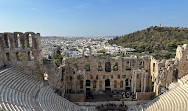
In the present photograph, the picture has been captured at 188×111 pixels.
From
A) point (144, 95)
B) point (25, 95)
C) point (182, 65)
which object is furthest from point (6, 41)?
point (182, 65)

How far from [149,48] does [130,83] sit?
45.3 meters

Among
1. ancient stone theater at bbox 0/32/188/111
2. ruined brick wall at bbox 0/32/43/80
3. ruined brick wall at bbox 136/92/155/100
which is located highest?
ruined brick wall at bbox 0/32/43/80

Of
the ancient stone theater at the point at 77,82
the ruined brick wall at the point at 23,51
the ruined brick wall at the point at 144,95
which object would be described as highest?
the ruined brick wall at the point at 23,51

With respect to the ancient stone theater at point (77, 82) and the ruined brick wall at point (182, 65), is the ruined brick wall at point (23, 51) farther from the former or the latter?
the ruined brick wall at point (182, 65)

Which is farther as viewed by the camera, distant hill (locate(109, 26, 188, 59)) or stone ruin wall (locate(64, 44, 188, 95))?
distant hill (locate(109, 26, 188, 59))

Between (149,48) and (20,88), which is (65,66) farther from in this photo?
(149,48)

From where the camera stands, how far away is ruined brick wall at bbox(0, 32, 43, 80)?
17953 mm

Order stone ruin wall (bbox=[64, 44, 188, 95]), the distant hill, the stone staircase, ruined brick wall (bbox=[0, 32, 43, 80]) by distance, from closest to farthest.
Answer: the stone staircase < ruined brick wall (bbox=[0, 32, 43, 80]) < stone ruin wall (bbox=[64, 44, 188, 95]) < the distant hill

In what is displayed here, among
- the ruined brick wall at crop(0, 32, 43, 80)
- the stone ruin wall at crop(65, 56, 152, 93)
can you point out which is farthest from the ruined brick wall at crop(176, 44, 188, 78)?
the ruined brick wall at crop(0, 32, 43, 80)

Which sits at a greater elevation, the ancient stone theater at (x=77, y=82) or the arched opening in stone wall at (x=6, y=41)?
the arched opening in stone wall at (x=6, y=41)

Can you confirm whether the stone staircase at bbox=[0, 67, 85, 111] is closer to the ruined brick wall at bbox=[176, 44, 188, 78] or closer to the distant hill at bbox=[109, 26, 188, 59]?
the ruined brick wall at bbox=[176, 44, 188, 78]

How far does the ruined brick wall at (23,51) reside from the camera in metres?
18.0

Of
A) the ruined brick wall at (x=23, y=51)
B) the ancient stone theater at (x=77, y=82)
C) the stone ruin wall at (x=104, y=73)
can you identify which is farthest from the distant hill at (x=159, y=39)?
the ruined brick wall at (x=23, y=51)

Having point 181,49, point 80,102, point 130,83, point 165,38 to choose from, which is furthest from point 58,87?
point 165,38
